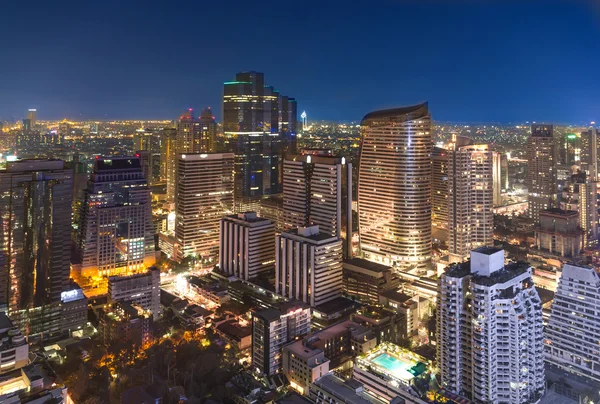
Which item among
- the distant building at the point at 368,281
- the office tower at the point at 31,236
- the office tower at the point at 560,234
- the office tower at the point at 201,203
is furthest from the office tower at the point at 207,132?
the office tower at the point at 560,234

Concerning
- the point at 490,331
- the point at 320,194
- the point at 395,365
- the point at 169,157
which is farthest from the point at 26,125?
the point at 490,331

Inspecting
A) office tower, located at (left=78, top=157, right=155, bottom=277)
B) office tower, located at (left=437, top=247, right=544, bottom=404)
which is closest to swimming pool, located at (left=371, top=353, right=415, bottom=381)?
office tower, located at (left=437, top=247, right=544, bottom=404)

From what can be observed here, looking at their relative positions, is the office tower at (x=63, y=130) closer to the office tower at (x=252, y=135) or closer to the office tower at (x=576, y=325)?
the office tower at (x=252, y=135)

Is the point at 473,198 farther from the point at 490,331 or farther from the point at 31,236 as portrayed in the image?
the point at 31,236

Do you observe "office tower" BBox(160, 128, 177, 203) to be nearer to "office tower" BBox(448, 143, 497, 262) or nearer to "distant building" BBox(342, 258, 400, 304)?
"distant building" BBox(342, 258, 400, 304)

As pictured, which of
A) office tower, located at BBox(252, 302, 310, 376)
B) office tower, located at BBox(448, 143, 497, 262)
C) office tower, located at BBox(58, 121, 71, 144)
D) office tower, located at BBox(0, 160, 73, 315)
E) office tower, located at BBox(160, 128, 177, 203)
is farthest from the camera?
office tower, located at BBox(160, 128, 177, 203)
